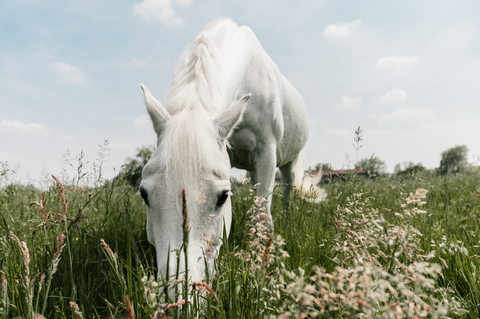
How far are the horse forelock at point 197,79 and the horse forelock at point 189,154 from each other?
253 mm

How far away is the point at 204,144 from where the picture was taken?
1.79 metres

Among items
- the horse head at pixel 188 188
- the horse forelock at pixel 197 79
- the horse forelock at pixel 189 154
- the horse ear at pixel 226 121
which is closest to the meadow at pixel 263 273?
the horse head at pixel 188 188

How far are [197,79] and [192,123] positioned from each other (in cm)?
68

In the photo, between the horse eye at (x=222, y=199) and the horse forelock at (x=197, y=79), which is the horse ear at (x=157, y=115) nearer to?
the horse forelock at (x=197, y=79)

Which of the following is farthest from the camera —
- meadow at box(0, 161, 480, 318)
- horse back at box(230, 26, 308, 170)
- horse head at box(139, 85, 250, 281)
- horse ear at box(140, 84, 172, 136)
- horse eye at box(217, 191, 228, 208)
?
horse back at box(230, 26, 308, 170)

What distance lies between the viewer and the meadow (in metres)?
0.75

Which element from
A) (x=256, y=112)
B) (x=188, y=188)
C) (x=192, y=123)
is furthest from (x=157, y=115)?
(x=256, y=112)

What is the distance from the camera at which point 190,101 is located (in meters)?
2.12

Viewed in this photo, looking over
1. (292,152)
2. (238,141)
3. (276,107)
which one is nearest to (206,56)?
(238,141)

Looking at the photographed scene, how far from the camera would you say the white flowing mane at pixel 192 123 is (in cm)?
170

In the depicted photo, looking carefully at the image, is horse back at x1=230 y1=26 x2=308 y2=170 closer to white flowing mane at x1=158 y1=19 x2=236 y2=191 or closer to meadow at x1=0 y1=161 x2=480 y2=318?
white flowing mane at x1=158 y1=19 x2=236 y2=191

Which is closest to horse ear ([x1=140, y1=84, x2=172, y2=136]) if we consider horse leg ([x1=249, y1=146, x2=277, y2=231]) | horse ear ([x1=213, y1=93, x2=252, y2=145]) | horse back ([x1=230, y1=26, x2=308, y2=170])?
horse ear ([x1=213, y1=93, x2=252, y2=145])

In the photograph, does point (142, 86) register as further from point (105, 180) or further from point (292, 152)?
point (292, 152)

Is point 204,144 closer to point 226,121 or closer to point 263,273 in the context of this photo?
point 226,121
